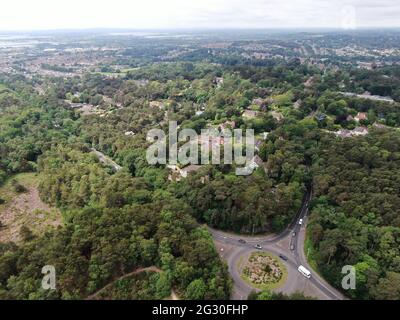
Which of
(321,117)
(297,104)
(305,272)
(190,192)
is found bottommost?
(305,272)

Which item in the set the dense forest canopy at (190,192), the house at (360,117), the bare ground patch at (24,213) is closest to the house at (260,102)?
the dense forest canopy at (190,192)

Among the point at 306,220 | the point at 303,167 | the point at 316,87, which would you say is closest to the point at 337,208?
the point at 306,220

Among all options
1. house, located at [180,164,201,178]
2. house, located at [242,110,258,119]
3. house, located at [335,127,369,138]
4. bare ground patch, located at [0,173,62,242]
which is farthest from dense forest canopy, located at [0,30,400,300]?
house, located at [180,164,201,178]

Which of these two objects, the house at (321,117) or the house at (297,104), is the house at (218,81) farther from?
the house at (321,117)

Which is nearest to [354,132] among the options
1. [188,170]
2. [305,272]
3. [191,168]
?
[191,168]

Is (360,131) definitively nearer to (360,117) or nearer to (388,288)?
(360,117)
